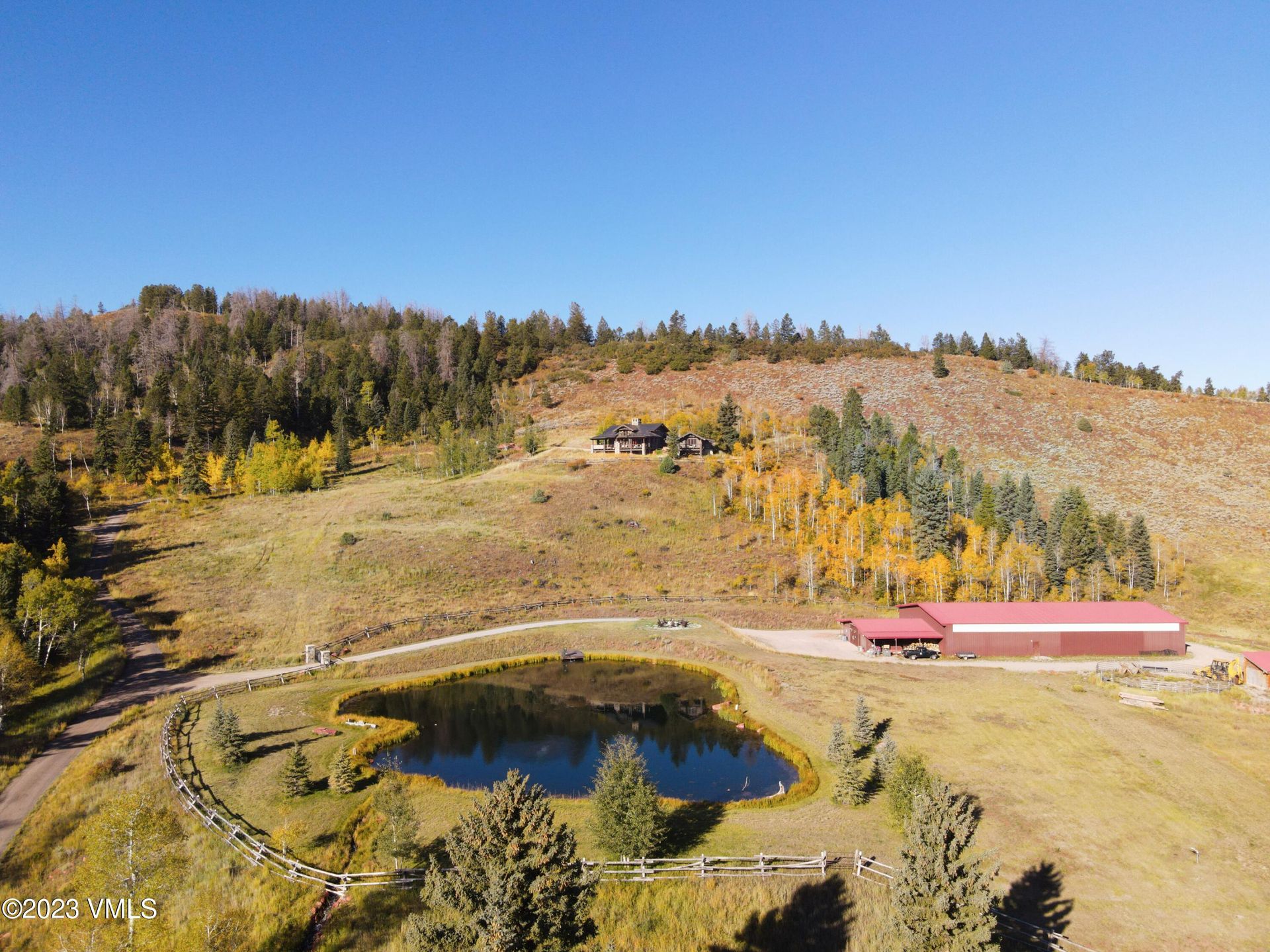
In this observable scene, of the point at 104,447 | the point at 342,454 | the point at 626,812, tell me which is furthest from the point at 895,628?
the point at 104,447

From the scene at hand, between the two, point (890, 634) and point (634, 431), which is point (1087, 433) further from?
point (890, 634)

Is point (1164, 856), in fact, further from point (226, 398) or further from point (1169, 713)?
point (226, 398)

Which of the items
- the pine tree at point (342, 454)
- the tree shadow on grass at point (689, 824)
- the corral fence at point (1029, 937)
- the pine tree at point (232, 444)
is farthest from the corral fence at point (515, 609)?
the pine tree at point (342, 454)

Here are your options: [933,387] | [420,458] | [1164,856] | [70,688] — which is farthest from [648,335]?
[1164,856]

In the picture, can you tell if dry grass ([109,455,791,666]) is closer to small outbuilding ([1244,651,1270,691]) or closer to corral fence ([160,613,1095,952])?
corral fence ([160,613,1095,952])

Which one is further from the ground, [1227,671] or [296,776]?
[296,776]

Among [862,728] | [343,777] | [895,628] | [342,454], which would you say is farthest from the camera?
[342,454]

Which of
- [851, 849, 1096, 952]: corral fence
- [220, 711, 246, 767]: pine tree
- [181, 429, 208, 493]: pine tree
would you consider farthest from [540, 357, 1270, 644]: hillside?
[220, 711, 246, 767]: pine tree
